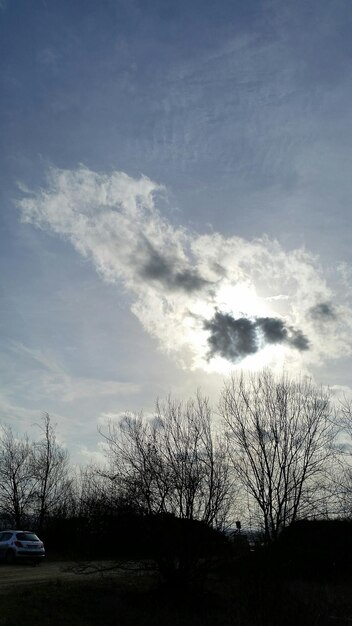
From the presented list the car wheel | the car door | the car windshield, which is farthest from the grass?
the car door

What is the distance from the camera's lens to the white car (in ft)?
79.1

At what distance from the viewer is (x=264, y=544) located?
15328 millimetres

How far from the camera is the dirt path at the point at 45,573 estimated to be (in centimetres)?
1674

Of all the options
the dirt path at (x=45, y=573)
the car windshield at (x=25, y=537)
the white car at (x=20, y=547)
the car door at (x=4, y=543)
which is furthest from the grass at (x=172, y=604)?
the car door at (x=4, y=543)

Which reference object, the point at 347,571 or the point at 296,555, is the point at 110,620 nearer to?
the point at 296,555

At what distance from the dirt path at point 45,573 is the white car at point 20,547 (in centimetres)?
42

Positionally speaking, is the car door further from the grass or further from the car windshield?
the grass

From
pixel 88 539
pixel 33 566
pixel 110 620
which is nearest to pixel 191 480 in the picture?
pixel 110 620

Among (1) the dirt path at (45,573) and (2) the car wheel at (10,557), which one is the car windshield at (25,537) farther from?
(1) the dirt path at (45,573)

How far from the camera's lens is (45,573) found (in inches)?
823

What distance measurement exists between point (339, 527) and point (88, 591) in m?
14.6

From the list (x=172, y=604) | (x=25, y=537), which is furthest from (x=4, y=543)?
(x=172, y=604)

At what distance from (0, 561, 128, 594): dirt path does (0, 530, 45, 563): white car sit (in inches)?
16.7

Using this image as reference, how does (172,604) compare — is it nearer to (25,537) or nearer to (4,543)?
(25,537)
